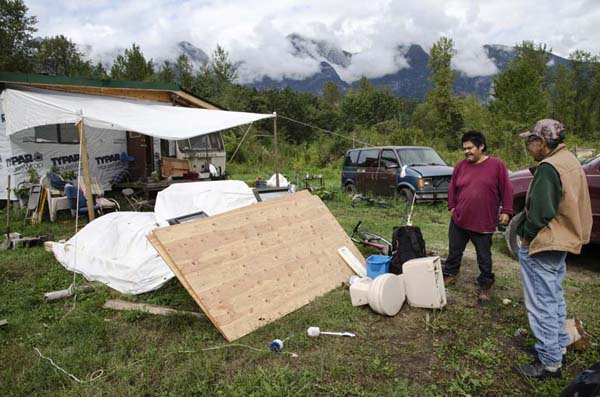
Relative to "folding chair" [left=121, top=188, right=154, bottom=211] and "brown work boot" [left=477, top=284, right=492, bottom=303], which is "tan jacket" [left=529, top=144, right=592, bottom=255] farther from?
"folding chair" [left=121, top=188, right=154, bottom=211]

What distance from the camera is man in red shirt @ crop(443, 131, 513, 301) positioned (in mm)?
3844

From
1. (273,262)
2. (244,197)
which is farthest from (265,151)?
(273,262)

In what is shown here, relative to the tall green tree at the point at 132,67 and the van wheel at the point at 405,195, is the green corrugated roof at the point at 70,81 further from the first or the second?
the tall green tree at the point at 132,67

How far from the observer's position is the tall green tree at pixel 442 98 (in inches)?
1444

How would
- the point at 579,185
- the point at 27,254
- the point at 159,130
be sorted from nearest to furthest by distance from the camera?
the point at 579,185 → the point at 27,254 → the point at 159,130

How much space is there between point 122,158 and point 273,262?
9259 mm

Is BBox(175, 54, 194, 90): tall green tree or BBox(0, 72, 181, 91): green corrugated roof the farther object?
BBox(175, 54, 194, 90): tall green tree

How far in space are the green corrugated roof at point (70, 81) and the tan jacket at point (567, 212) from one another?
1014cm

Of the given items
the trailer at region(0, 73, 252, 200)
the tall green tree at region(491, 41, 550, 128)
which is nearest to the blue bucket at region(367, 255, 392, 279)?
the trailer at region(0, 73, 252, 200)

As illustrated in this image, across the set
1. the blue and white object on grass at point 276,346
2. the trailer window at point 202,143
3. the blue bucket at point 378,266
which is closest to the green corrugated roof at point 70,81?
the trailer window at point 202,143

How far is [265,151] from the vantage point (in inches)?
870

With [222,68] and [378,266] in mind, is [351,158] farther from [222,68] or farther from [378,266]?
[222,68]

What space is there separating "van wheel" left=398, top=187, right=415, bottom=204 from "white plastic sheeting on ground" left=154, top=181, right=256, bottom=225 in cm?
401

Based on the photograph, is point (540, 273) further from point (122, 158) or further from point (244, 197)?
point (122, 158)
